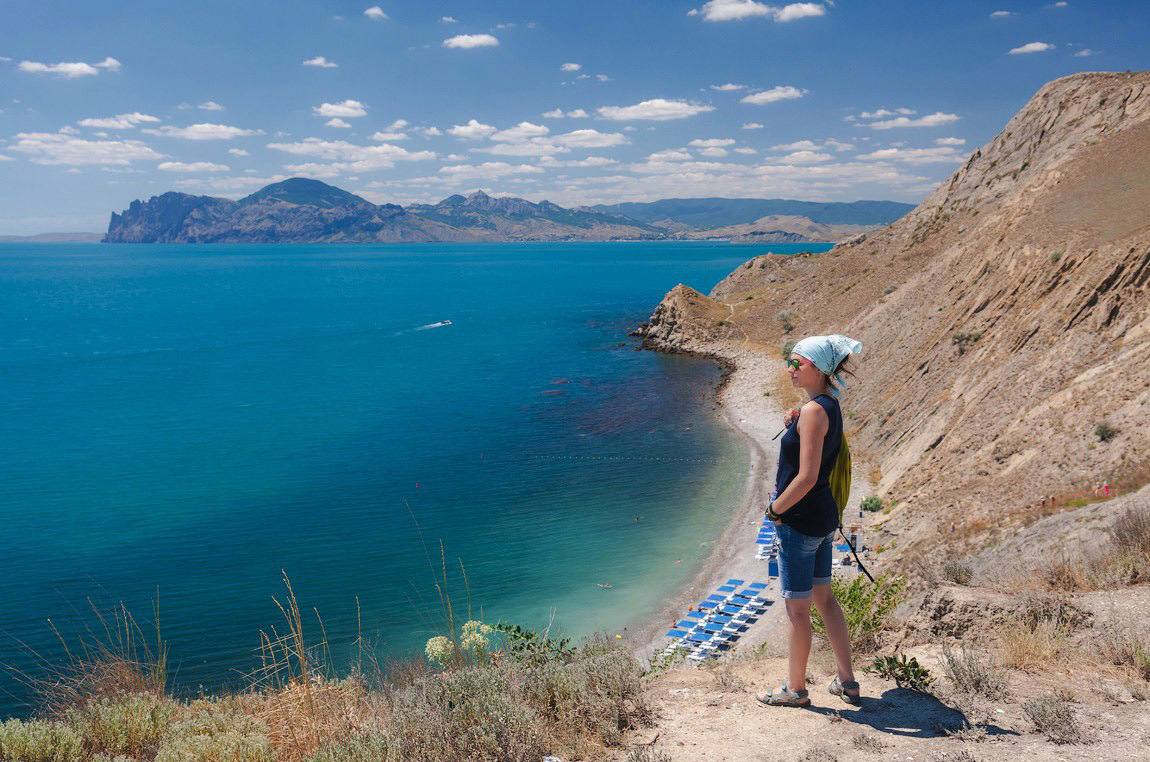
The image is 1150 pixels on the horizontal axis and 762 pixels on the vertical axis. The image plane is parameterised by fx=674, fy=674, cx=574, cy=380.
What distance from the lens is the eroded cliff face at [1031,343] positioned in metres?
17.5

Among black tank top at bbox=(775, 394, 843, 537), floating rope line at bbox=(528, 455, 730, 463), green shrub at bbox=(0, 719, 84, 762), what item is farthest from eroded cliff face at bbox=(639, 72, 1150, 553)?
green shrub at bbox=(0, 719, 84, 762)

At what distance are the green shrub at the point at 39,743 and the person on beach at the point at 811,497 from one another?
20.3 ft

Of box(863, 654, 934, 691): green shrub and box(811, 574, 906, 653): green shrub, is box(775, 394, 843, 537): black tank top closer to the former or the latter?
box(863, 654, 934, 691): green shrub

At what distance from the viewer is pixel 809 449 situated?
5.39 meters

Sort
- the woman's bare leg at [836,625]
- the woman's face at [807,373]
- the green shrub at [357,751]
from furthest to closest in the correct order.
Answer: the woman's bare leg at [836,625] → the woman's face at [807,373] → the green shrub at [357,751]

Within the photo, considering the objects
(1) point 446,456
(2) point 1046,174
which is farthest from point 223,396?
(2) point 1046,174

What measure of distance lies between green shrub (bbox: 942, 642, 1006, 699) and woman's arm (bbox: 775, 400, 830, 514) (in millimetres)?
2211

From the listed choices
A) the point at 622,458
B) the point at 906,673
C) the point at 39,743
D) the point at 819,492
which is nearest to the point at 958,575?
the point at 906,673

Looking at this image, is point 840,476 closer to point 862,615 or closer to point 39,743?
point 862,615

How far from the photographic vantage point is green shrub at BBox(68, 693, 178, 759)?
5957 millimetres

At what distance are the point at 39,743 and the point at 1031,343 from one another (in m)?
27.5

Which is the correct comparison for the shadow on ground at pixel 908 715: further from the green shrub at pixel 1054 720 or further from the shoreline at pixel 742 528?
the shoreline at pixel 742 528

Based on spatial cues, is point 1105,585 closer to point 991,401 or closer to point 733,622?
point 733,622

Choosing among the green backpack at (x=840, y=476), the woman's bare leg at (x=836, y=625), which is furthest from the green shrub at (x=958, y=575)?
the green backpack at (x=840, y=476)
